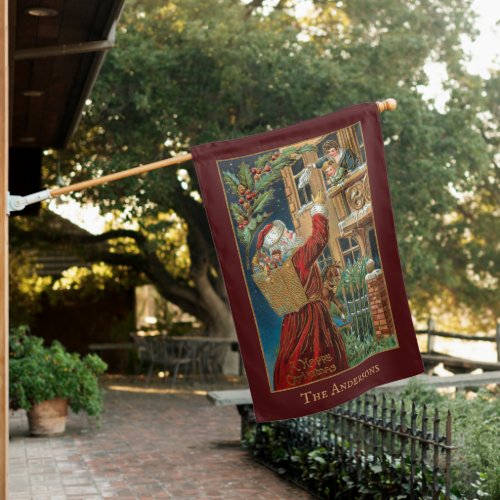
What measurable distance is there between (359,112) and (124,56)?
1004 centimetres

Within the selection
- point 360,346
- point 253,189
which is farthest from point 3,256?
point 360,346

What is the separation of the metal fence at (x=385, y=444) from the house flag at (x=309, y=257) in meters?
1.18

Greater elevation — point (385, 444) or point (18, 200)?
point (18, 200)

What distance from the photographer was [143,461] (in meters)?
9.70

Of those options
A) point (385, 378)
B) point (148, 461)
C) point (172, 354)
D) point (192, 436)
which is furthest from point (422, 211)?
point (385, 378)

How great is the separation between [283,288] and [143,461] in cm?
528

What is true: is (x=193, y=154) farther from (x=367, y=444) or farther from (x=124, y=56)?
(x=124, y=56)

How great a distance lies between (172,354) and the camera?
17453 millimetres

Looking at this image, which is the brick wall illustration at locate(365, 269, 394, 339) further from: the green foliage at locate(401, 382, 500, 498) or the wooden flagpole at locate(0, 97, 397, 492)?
the wooden flagpole at locate(0, 97, 397, 492)

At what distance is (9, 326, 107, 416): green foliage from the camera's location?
1067 cm

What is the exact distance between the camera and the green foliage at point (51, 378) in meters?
10.7

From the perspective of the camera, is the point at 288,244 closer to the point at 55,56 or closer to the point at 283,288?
the point at 283,288

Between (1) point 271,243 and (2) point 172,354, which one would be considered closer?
(1) point 271,243

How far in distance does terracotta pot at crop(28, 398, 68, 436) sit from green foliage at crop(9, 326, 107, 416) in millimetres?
129
